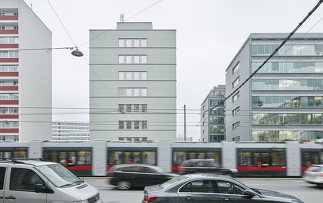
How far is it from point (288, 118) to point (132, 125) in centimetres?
2885

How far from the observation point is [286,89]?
44.4 metres

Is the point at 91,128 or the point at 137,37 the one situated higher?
the point at 137,37

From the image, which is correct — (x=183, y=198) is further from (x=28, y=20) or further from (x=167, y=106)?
(x=28, y=20)

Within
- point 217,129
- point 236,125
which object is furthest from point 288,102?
point 217,129

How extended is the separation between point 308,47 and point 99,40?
38.5 meters

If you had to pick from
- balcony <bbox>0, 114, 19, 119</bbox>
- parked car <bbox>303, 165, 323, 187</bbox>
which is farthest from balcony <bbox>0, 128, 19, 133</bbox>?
parked car <bbox>303, 165, 323, 187</bbox>

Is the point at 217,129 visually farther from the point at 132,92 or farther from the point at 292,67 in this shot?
the point at 132,92

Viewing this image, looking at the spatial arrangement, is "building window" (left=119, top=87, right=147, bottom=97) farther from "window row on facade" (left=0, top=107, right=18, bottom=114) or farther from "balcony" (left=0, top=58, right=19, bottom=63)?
"balcony" (left=0, top=58, right=19, bottom=63)

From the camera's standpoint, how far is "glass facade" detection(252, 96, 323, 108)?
44.2 m

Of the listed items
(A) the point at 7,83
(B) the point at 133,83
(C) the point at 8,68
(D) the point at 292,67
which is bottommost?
(A) the point at 7,83

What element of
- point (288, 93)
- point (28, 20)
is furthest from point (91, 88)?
point (288, 93)

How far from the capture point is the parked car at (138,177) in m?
12.1

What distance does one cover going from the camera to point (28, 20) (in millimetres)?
40281

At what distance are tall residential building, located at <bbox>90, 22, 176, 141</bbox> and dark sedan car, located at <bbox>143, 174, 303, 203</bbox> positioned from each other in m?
32.3
